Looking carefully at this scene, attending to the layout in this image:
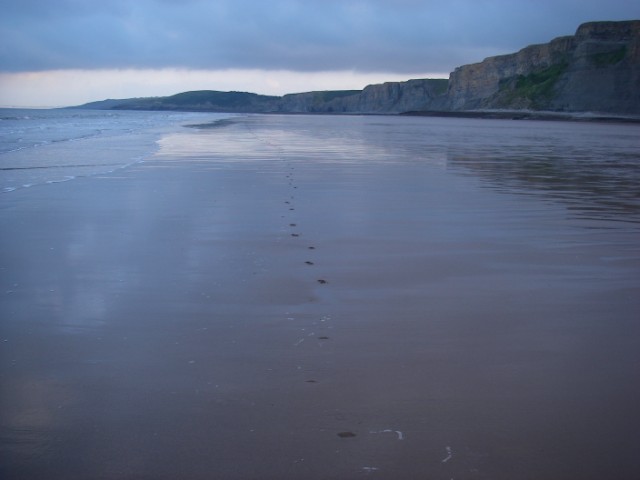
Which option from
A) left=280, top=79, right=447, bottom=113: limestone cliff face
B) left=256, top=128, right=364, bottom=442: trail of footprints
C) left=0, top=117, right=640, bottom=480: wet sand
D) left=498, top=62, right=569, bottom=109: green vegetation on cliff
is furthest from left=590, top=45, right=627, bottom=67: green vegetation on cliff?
left=0, top=117, right=640, bottom=480: wet sand

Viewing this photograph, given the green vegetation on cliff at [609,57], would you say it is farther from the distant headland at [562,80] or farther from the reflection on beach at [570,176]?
the reflection on beach at [570,176]

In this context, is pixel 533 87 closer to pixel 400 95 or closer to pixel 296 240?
pixel 400 95

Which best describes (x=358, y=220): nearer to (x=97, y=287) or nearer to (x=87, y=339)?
(x=97, y=287)

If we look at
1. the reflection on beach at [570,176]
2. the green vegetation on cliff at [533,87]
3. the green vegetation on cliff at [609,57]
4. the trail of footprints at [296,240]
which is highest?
the green vegetation on cliff at [609,57]

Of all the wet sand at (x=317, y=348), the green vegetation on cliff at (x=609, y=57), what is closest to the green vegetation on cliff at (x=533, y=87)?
the green vegetation on cliff at (x=609, y=57)

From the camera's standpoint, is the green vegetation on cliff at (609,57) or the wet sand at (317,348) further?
the green vegetation on cliff at (609,57)

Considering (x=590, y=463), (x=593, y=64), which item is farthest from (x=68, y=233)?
(x=593, y=64)

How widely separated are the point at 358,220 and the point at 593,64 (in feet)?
316

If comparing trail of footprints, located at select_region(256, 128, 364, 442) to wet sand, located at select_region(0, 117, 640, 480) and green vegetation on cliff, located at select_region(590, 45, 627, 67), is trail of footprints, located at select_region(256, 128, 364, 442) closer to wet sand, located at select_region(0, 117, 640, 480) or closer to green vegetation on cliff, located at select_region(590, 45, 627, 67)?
wet sand, located at select_region(0, 117, 640, 480)

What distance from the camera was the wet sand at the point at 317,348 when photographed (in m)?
2.84

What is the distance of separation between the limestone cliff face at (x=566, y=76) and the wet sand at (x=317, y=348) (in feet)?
279

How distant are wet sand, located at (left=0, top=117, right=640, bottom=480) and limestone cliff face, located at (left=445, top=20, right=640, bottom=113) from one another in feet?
279

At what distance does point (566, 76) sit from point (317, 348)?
105 meters

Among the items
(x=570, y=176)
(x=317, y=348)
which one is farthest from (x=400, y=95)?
(x=317, y=348)
